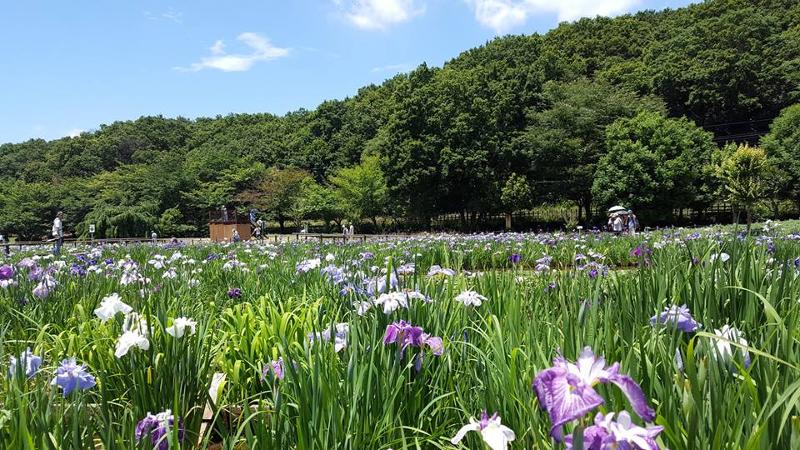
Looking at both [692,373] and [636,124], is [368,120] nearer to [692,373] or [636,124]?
[636,124]

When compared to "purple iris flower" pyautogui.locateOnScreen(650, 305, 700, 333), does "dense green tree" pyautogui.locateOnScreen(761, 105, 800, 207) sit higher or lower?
higher

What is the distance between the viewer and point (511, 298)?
246cm

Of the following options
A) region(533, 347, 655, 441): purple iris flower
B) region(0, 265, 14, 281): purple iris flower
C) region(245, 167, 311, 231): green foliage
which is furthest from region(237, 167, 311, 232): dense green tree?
region(533, 347, 655, 441): purple iris flower

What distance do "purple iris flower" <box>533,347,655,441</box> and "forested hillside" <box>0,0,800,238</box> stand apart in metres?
28.4

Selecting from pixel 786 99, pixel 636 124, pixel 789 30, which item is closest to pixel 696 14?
pixel 789 30

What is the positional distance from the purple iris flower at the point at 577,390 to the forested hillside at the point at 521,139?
93.2ft

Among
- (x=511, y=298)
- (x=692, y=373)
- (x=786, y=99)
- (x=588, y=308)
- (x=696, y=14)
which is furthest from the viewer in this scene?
(x=696, y=14)

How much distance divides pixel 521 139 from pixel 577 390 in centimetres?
3179

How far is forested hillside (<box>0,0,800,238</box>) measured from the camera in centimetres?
2959

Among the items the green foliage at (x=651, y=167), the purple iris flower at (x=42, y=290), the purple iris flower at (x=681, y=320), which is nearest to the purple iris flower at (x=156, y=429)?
the purple iris flower at (x=681, y=320)

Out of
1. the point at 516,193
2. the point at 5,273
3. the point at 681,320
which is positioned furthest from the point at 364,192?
the point at 681,320

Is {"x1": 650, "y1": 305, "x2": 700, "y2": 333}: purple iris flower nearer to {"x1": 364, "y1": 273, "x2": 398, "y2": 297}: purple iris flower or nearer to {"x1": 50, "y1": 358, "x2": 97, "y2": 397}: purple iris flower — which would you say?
{"x1": 364, "y1": 273, "x2": 398, "y2": 297}: purple iris flower

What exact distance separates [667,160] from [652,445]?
2964 centimetres

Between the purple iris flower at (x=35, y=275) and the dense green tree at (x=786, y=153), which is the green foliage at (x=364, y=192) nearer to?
the dense green tree at (x=786, y=153)
